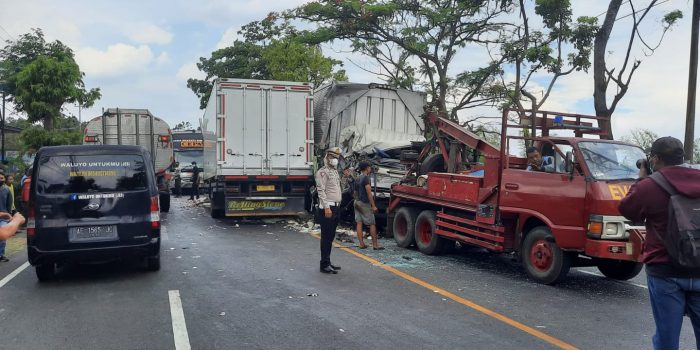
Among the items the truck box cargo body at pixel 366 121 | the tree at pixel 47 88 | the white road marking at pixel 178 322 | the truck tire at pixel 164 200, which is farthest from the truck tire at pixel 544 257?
the tree at pixel 47 88

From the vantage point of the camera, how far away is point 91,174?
7.73 metres

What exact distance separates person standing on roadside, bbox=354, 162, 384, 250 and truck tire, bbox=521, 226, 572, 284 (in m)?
3.13

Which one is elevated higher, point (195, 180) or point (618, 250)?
point (195, 180)

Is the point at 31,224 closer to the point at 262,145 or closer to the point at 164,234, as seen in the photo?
the point at 164,234

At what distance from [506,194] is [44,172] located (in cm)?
629

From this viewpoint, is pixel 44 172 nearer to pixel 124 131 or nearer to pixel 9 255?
pixel 9 255

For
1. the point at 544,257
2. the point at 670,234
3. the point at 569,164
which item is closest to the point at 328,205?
the point at 544,257

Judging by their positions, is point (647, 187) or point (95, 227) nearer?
point (647, 187)

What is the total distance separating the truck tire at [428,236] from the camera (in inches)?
384

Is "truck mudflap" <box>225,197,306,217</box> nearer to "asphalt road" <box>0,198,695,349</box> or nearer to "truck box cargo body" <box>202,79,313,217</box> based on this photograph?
"truck box cargo body" <box>202,79,313,217</box>

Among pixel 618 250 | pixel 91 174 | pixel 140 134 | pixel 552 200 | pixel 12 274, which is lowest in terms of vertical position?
pixel 12 274

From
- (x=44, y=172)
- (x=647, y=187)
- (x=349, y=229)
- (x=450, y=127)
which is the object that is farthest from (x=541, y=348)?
(x=349, y=229)

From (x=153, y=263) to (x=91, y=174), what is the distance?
1.51 meters

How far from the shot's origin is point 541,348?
4984mm
